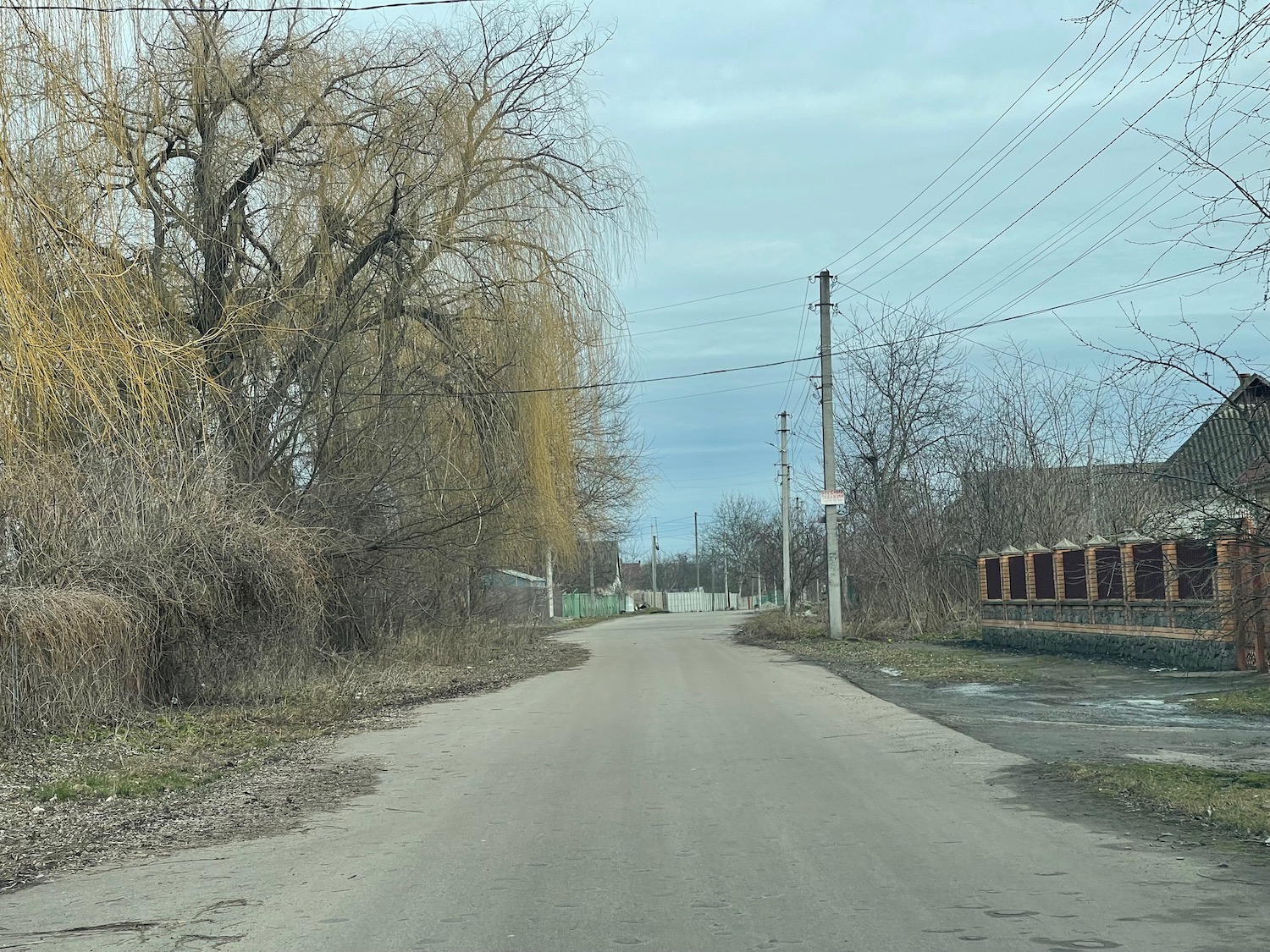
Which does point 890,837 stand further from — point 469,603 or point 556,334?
point 469,603

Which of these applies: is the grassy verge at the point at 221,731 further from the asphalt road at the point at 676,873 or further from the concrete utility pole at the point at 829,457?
the concrete utility pole at the point at 829,457

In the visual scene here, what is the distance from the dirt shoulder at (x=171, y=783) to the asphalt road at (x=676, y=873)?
397 mm

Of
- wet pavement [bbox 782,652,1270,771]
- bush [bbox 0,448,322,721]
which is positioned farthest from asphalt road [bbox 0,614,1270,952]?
bush [bbox 0,448,322,721]

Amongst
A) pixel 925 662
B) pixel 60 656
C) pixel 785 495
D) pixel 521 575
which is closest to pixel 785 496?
pixel 785 495

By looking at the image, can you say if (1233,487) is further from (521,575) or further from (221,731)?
(521,575)

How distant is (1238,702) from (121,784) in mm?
11480

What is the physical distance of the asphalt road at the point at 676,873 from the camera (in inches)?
201

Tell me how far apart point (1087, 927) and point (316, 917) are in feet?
11.2

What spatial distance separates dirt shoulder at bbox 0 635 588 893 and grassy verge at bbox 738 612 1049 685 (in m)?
9.37

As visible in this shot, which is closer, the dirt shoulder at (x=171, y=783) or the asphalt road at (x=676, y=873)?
the asphalt road at (x=676, y=873)

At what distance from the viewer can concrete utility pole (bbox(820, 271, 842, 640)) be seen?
94.7ft

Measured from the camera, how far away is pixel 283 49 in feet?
53.2

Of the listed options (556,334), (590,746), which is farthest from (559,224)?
(590,746)

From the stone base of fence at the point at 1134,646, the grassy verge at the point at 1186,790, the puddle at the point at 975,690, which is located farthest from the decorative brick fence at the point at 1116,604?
the grassy verge at the point at 1186,790
